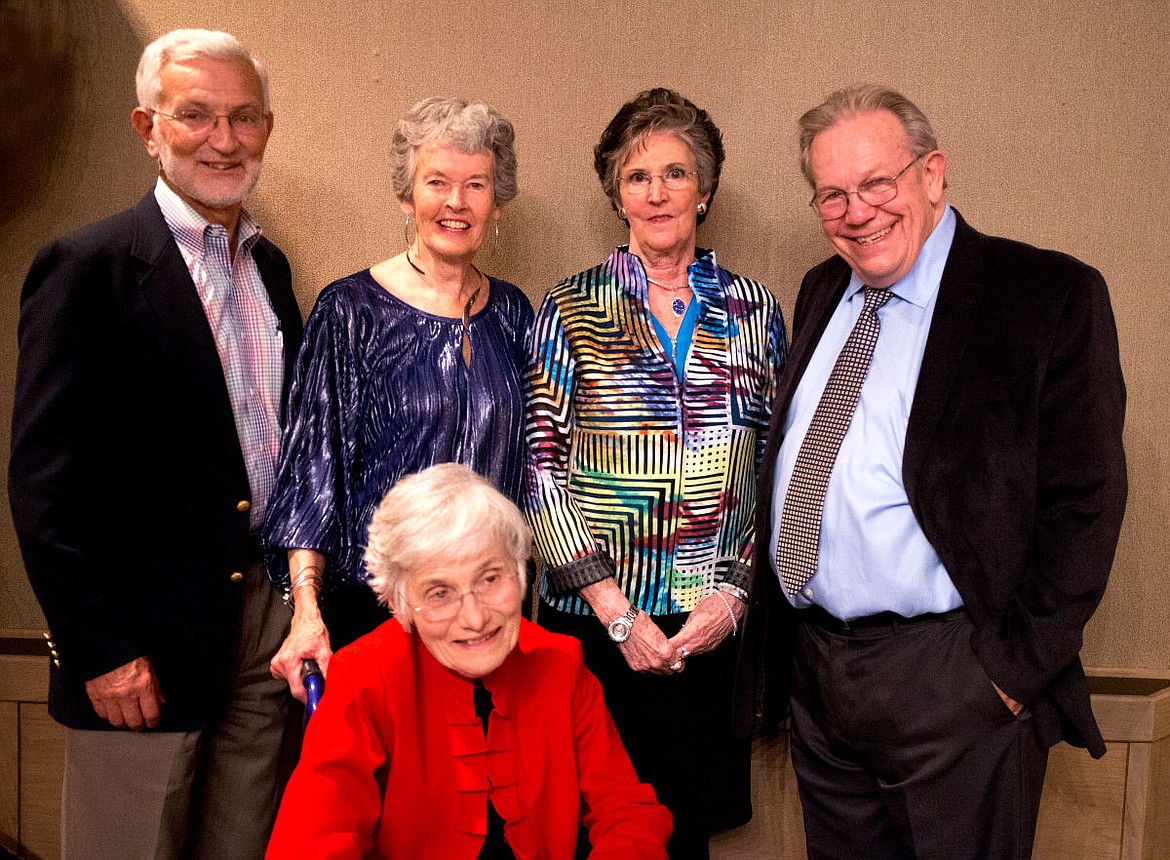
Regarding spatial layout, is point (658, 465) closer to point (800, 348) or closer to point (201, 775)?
point (800, 348)

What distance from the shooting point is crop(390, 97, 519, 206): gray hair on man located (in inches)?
85.4

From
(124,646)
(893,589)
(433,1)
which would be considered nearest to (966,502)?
(893,589)

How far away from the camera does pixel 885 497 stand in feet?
6.25

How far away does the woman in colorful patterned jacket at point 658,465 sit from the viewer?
216cm

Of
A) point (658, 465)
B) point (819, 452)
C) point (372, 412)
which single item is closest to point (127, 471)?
point (372, 412)

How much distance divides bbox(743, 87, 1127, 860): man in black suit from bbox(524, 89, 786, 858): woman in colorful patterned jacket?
0.17m

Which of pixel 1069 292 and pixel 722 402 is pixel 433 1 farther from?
pixel 1069 292

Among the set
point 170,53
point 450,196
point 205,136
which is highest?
point 170,53

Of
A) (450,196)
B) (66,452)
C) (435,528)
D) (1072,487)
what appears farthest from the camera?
(450,196)

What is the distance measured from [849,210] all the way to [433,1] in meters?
1.50

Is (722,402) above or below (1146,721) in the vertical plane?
above

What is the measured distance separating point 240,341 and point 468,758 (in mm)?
1025

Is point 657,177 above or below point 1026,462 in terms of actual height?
above

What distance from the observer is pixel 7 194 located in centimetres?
297
